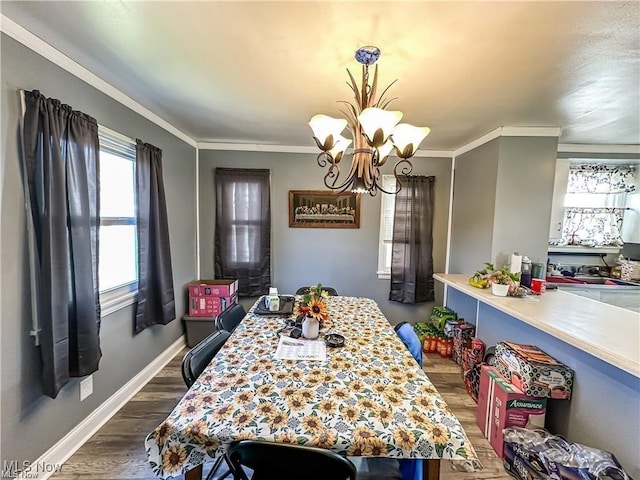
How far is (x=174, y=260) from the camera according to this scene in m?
3.01

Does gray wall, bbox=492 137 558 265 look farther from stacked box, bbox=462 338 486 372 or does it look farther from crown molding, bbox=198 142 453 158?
crown molding, bbox=198 142 453 158

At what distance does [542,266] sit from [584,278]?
130 centimetres

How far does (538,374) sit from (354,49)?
2225 millimetres

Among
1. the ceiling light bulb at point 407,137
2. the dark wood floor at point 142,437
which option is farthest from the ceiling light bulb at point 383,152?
the dark wood floor at point 142,437

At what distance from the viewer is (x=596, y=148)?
3.21 m

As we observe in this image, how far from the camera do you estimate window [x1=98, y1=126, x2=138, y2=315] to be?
209 centimetres

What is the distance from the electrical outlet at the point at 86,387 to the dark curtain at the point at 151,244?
1.67 feet

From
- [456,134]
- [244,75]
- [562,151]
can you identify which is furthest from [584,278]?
[244,75]

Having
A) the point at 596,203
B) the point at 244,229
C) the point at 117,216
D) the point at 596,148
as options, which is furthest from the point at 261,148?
the point at 596,203

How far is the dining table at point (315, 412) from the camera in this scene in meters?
0.95

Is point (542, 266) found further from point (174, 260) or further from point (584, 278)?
point (174, 260)

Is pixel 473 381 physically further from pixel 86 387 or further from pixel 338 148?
pixel 86 387

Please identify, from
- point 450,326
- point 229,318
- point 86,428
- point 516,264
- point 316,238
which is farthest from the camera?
point 316,238

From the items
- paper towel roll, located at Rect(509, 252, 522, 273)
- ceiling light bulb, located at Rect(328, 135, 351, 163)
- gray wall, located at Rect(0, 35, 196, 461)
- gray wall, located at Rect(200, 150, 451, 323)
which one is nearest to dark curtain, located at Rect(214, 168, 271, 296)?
gray wall, located at Rect(200, 150, 451, 323)
